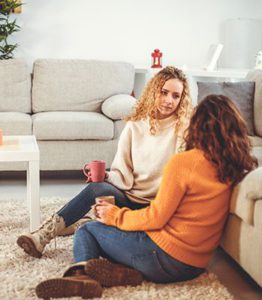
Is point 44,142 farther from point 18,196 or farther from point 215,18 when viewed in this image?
point 215,18

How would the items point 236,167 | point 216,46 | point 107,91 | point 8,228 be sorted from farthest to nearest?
1. point 216,46
2. point 107,91
3. point 8,228
4. point 236,167

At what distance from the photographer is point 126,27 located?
547 centimetres

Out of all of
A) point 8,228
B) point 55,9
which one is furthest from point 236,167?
point 55,9

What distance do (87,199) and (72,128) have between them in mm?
1611

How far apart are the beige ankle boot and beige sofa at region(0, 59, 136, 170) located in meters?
1.58

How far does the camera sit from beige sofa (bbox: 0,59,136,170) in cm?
400

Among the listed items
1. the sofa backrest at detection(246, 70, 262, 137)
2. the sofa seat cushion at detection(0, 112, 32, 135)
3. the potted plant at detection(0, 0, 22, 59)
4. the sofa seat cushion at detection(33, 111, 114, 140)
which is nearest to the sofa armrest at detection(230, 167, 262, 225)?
the sofa backrest at detection(246, 70, 262, 137)

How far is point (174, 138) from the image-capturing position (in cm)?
251

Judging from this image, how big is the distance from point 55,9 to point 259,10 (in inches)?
78.7

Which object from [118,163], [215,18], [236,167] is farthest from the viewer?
[215,18]

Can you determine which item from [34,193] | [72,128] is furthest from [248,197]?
[72,128]

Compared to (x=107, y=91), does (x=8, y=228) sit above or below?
below

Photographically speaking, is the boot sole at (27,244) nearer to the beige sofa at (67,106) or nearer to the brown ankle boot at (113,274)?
the brown ankle boot at (113,274)

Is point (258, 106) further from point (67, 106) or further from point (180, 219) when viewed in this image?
point (180, 219)
